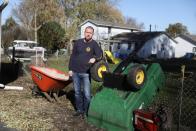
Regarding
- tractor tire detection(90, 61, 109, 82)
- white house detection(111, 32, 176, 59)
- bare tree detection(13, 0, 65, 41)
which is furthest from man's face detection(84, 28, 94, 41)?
white house detection(111, 32, 176, 59)

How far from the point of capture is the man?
26.6ft

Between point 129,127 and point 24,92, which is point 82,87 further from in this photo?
point 24,92

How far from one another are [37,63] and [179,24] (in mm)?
90653

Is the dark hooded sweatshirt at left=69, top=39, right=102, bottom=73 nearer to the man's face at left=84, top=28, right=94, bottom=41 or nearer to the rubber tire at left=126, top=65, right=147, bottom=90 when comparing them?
the man's face at left=84, top=28, right=94, bottom=41

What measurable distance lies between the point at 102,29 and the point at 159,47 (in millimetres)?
10456

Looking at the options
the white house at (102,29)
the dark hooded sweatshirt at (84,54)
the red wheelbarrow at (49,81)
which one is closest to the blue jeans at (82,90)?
the dark hooded sweatshirt at (84,54)

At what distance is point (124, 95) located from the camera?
22.4 feet

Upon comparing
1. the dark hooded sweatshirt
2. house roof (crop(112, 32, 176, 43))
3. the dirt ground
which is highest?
house roof (crop(112, 32, 176, 43))

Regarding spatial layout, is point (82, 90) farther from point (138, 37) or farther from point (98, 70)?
point (138, 37)

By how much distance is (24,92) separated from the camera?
11500 mm

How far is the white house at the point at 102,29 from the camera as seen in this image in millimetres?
67625

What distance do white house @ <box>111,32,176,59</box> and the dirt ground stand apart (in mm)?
52875

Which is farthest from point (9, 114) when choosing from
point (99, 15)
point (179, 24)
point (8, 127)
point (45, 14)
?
point (179, 24)

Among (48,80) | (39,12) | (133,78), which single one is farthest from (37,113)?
(39,12)
